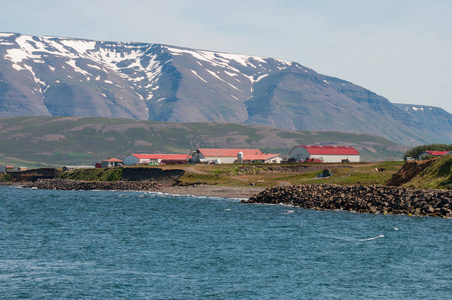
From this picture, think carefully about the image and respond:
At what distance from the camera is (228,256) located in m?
52.3

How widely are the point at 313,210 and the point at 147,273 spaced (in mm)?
46282

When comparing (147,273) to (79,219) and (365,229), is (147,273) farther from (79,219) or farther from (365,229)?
(79,219)

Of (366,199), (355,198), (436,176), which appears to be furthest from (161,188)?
(436,176)

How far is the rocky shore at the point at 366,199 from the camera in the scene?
76812 mm

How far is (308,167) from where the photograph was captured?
159500 millimetres

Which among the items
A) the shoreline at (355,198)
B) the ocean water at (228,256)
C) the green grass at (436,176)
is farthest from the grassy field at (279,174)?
the ocean water at (228,256)

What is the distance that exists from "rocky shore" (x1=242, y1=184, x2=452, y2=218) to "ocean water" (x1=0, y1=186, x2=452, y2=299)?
3.75 m

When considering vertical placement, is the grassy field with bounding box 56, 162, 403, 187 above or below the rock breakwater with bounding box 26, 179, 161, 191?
above

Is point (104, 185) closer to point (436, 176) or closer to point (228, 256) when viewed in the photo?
point (436, 176)

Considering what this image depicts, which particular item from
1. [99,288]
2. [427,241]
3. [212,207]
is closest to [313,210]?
[212,207]

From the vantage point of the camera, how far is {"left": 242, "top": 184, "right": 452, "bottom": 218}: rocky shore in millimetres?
76812

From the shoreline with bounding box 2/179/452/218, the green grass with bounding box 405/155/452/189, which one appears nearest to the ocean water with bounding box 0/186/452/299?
the shoreline with bounding box 2/179/452/218

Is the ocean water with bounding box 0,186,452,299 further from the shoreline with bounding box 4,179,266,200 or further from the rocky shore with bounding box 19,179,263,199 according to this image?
the rocky shore with bounding box 19,179,263,199

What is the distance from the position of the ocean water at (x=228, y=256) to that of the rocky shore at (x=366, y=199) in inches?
148
